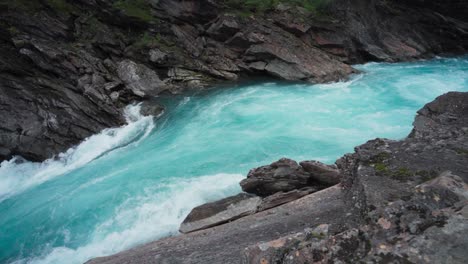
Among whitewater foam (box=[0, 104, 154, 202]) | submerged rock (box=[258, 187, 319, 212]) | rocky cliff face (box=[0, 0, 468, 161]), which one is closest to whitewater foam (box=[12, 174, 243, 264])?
submerged rock (box=[258, 187, 319, 212])

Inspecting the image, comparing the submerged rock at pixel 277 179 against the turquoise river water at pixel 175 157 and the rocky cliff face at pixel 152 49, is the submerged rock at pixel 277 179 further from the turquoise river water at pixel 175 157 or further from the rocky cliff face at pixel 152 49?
the rocky cliff face at pixel 152 49

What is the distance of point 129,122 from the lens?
15258mm

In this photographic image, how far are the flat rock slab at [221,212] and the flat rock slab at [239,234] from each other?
0.36m

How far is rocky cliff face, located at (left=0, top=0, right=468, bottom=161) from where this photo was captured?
45.4 feet

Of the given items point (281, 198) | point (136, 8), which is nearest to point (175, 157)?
point (281, 198)

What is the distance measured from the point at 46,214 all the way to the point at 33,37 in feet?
31.9

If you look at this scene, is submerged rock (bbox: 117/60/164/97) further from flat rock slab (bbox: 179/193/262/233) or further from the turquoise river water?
flat rock slab (bbox: 179/193/262/233)

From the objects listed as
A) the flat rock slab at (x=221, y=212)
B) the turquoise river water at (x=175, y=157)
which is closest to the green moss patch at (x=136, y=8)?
the turquoise river water at (x=175, y=157)

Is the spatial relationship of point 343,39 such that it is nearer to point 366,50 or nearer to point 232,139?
point 366,50

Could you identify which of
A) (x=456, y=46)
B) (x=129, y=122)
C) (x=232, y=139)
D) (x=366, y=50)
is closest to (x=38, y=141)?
(x=129, y=122)

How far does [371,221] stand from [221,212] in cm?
451

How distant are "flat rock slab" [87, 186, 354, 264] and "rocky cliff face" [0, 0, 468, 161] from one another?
8595 millimetres

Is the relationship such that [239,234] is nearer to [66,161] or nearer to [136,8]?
[66,161]

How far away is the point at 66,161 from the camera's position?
1283cm
